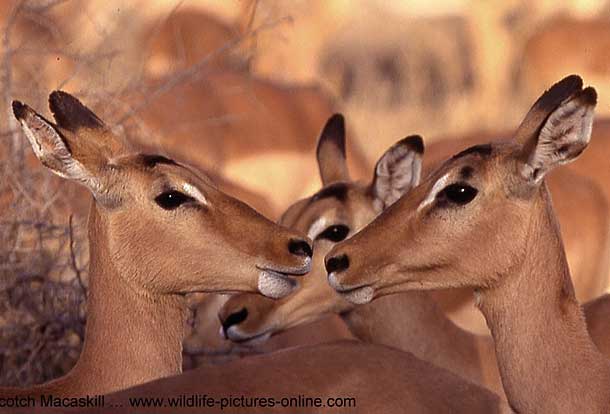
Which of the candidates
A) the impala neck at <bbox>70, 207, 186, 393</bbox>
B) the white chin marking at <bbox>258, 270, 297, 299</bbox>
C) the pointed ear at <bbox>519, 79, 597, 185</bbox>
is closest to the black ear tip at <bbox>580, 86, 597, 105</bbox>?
the pointed ear at <bbox>519, 79, 597, 185</bbox>

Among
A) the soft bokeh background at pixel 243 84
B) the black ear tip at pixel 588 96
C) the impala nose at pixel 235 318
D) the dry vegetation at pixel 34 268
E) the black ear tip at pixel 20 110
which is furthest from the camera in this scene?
the soft bokeh background at pixel 243 84

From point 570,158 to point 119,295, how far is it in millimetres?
1357

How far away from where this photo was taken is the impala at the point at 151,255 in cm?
464

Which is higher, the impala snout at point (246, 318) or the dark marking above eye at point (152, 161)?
the dark marking above eye at point (152, 161)

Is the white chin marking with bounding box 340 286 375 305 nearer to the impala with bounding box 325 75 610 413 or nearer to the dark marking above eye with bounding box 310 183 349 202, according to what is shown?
the impala with bounding box 325 75 610 413

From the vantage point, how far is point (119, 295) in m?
4.73

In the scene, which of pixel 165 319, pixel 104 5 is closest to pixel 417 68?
pixel 104 5

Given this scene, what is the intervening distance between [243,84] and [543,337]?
242 inches

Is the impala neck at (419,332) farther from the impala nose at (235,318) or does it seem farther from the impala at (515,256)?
the impala at (515,256)

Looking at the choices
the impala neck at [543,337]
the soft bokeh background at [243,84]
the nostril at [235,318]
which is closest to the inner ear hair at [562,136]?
the impala neck at [543,337]

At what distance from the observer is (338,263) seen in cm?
465

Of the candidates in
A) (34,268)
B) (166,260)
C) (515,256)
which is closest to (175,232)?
(166,260)

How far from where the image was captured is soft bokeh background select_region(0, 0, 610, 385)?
6.14 meters

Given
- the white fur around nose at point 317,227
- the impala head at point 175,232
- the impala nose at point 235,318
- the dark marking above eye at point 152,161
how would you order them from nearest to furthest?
the impala head at point 175,232
the dark marking above eye at point 152,161
the impala nose at point 235,318
the white fur around nose at point 317,227
